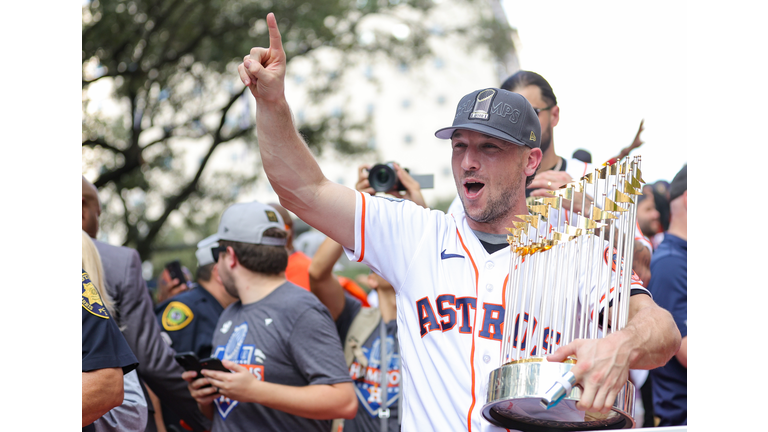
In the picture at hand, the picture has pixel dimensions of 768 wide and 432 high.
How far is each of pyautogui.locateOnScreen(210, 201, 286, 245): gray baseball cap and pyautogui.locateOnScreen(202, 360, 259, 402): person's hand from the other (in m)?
0.65

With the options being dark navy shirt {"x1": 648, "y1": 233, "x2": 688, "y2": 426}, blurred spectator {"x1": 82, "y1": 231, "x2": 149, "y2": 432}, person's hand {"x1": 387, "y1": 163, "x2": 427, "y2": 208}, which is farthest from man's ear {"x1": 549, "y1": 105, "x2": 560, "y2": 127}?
blurred spectator {"x1": 82, "y1": 231, "x2": 149, "y2": 432}

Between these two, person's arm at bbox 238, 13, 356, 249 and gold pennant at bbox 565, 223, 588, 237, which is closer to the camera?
gold pennant at bbox 565, 223, 588, 237

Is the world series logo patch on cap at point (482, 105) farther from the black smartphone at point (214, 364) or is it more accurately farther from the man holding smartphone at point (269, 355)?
the black smartphone at point (214, 364)

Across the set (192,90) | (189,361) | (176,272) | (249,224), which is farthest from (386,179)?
(192,90)

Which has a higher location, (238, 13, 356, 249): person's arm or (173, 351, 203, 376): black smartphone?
(238, 13, 356, 249): person's arm

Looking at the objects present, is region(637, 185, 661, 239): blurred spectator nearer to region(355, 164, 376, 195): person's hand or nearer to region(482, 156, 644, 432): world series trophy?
region(355, 164, 376, 195): person's hand

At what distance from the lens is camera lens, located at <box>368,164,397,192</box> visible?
2.84 meters

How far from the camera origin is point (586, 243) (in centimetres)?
161

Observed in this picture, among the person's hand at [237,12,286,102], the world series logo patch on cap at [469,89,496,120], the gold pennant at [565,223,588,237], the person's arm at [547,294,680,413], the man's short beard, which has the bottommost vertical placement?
the person's arm at [547,294,680,413]

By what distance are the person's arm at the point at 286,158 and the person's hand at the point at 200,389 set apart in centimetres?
117

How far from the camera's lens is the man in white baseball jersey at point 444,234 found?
6.02ft

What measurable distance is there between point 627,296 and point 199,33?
9593mm
